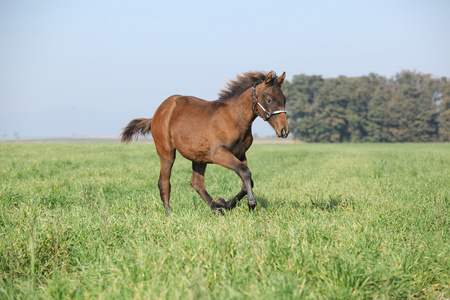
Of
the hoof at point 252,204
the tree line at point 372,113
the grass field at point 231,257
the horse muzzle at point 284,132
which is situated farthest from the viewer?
the tree line at point 372,113

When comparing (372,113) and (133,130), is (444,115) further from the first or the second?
(133,130)

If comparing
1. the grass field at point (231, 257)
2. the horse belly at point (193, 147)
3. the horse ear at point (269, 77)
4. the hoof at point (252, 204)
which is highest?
the horse ear at point (269, 77)

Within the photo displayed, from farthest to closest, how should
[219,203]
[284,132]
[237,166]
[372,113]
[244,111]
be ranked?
[372,113]
[219,203]
[244,111]
[237,166]
[284,132]

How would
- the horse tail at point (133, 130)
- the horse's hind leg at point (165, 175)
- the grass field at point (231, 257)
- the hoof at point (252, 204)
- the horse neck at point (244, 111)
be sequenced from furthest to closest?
the horse tail at point (133, 130), the horse's hind leg at point (165, 175), the horse neck at point (244, 111), the hoof at point (252, 204), the grass field at point (231, 257)

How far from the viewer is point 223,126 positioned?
19.6ft

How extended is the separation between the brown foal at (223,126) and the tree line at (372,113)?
73.0 meters

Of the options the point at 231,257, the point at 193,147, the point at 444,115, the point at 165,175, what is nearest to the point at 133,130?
the point at 165,175

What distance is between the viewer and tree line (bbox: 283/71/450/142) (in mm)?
75750

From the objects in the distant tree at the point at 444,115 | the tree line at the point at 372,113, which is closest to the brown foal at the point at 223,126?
the tree line at the point at 372,113

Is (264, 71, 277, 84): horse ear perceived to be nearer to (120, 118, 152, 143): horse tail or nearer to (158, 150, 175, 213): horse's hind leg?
(158, 150, 175, 213): horse's hind leg

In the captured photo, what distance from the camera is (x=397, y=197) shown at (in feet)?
23.5

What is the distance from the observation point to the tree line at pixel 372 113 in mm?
75750

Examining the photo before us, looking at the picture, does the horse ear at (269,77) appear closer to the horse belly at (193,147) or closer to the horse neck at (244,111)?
the horse neck at (244,111)

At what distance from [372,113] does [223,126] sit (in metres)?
77.6
